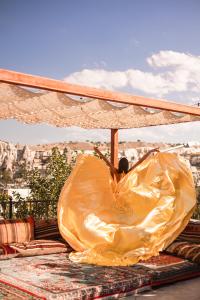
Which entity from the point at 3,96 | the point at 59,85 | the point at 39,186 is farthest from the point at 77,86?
the point at 39,186

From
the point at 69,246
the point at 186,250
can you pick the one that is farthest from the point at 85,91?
the point at 186,250

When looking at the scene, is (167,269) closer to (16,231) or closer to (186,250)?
(186,250)

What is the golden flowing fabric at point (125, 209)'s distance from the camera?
5.61 meters

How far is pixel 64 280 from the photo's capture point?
173 inches

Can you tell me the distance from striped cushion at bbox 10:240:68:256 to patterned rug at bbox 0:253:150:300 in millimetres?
225

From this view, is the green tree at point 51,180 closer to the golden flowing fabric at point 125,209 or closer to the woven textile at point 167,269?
the golden flowing fabric at point 125,209

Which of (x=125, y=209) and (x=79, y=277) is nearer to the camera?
(x=79, y=277)

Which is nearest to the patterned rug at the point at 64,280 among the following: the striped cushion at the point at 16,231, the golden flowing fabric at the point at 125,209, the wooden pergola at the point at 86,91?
the golden flowing fabric at the point at 125,209

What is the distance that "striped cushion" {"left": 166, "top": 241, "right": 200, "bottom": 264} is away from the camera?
211 inches

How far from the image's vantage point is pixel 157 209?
6.05 meters

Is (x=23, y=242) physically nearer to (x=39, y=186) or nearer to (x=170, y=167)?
(x=170, y=167)

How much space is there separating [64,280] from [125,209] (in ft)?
6.32

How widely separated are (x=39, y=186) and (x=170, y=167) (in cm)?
573

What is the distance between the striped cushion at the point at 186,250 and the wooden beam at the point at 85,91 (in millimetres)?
1940
